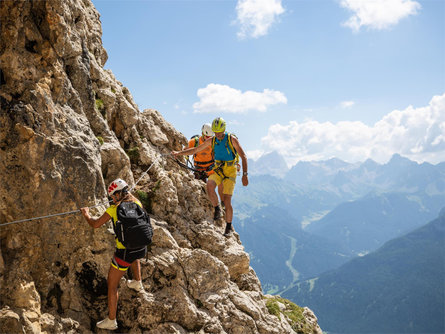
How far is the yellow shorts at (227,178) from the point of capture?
13.9 meters

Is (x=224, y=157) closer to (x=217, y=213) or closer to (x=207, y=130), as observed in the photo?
(x=217, y=213)

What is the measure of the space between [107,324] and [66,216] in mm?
3254

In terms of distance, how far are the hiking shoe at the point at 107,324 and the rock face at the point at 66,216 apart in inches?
16.5

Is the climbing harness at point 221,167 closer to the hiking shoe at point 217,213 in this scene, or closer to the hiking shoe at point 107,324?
the hiking shoe at point 217,213

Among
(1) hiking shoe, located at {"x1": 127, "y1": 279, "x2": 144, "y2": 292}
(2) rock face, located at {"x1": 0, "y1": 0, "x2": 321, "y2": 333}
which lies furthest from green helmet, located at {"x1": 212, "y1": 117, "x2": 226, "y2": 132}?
(1) hiking shoe, located at {"x1": 127, "y1": 279, "x2": 144, "y2": 292}

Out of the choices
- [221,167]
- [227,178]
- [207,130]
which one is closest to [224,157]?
[221,167]

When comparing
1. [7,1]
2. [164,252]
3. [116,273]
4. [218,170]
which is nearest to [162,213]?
[164,252]

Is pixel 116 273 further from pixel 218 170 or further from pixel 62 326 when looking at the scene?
pixel 218 170

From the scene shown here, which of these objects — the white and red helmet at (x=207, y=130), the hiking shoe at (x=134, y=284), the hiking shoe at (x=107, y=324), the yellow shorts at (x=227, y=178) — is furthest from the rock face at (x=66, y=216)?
the white and red helmet at (x=207, y=130)

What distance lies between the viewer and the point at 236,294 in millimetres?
12703

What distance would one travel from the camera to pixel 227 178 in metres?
14.1

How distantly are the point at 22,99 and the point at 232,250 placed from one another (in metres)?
10.3

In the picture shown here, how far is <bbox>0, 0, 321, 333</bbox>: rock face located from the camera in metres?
8.15

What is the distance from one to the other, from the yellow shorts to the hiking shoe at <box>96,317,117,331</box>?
6925mm
